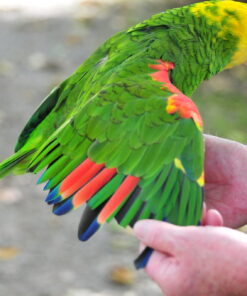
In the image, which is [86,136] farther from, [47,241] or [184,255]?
[47,241]

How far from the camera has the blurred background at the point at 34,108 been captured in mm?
2430

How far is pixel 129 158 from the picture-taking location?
124 cm

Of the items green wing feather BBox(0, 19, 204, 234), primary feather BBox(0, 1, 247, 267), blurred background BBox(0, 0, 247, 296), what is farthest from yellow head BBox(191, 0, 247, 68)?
blurred background BBox(0, 0, 247, 296)

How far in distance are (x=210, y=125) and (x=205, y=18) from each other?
1.74 meters

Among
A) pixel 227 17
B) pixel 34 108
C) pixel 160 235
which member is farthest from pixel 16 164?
pixel 34 108

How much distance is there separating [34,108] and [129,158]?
7.73 feet

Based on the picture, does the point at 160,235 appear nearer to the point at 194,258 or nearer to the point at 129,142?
the point at 194,258

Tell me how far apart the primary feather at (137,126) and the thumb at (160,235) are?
0.14 ft

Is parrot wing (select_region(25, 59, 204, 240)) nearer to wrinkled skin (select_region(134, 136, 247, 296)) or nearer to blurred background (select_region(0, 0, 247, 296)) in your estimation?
wrinkled skin (select_region(134, 136, 247, 296))

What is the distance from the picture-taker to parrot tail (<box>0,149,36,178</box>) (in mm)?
1464

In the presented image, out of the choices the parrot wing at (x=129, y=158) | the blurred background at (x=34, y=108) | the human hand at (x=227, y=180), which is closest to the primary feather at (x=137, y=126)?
the parrot wing at (x=129, y=158)

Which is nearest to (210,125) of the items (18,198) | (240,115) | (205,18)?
(240,115)

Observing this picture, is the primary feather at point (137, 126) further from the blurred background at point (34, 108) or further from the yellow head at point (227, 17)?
the blurred background at point (34, 108)

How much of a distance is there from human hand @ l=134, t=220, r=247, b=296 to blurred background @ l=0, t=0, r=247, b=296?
129 cm
